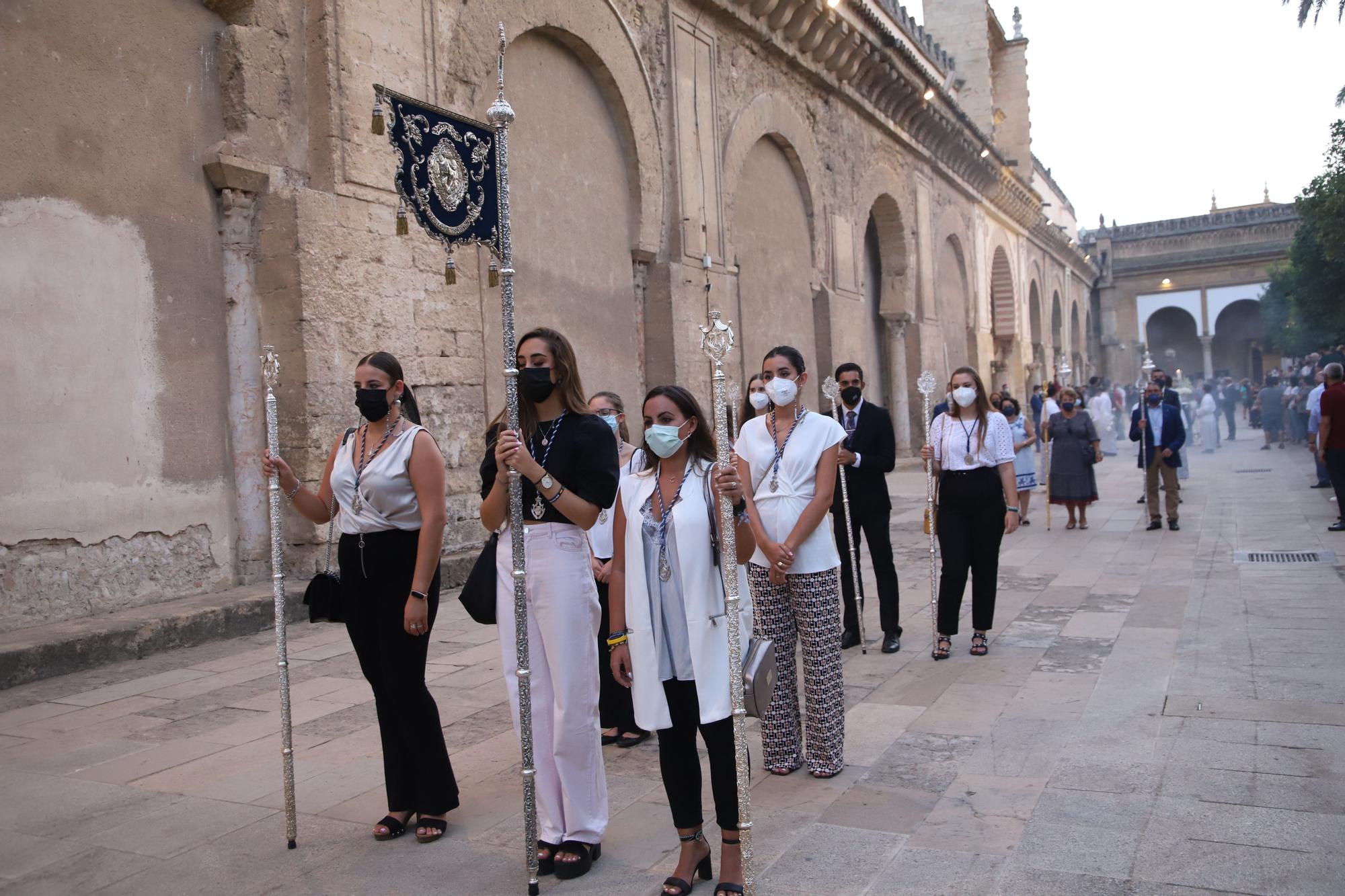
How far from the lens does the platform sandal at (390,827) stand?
3588 mm

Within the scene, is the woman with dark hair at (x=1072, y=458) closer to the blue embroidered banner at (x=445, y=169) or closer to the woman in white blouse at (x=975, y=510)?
the woman in white blouse at (x=975, y=510)

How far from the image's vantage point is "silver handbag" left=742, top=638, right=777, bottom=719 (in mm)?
3209

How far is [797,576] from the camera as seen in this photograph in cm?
424

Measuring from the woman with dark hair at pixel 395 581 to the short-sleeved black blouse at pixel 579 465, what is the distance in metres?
0.38

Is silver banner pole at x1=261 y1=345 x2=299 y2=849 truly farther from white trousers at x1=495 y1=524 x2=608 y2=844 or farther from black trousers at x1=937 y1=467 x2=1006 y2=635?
black trousers at x1=937 y1=467 x2=1006 y2=635

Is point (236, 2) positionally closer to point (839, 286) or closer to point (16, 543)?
point (16, 543)

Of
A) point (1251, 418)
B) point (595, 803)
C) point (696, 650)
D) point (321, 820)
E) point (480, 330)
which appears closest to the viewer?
point (696, 650)

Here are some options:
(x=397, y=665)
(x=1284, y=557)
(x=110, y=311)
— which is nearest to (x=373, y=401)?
(x=397, y=665)

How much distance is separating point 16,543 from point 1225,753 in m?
6.48

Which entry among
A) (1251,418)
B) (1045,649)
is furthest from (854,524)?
(1251,418)

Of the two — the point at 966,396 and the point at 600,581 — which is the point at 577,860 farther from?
the point at 966,396

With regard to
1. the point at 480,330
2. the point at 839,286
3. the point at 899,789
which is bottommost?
the point at 899,789

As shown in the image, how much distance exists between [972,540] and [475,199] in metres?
3.78

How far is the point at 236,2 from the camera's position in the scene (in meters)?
7.46
